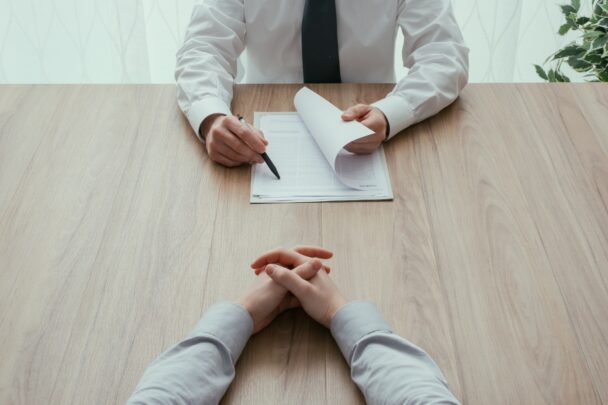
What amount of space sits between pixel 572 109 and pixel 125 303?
1024 mm

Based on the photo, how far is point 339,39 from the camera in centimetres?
178

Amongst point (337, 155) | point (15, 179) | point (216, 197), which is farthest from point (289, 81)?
point (15, 179)

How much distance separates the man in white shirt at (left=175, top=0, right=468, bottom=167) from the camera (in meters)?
1.45

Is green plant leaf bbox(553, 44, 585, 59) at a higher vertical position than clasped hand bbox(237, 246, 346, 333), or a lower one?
lower

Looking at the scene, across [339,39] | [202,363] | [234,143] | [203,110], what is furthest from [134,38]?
[202,363]

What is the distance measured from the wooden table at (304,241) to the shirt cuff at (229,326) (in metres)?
0.03

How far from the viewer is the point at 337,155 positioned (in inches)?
56.5

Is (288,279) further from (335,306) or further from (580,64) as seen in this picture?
(580,64)

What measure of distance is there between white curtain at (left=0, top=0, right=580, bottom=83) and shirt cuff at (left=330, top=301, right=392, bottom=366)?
1.64m

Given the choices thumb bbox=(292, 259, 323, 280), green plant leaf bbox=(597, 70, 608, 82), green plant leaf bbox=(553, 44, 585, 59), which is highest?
thumb bbox=(292, 259, 323, 280)

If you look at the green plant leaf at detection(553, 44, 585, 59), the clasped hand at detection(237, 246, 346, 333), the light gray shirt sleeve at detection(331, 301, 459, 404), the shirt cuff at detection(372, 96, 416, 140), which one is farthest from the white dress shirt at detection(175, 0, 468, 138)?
the green plant leaf at detection(553, 44, 585, 59)

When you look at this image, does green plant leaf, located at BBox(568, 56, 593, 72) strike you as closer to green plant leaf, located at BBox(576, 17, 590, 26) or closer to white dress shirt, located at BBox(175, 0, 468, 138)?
green plant leaf, located at BBox(576, 17, 590, 26)

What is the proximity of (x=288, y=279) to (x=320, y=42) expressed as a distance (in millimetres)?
786

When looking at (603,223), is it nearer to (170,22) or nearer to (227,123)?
(227,123)
